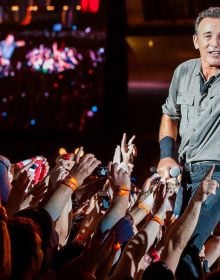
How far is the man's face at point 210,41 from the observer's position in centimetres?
298

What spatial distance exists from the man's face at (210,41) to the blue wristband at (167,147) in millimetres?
462

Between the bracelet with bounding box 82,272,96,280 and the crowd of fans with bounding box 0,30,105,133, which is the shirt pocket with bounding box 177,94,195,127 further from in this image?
the crowd of fans with bounding box 0,30,105,133

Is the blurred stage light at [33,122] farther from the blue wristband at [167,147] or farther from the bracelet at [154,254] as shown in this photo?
the bracelet at [154,254]

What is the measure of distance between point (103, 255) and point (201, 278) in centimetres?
62

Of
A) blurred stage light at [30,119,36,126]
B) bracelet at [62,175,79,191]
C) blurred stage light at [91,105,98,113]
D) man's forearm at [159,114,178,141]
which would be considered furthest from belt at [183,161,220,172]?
blurred stage light at [30,119,36,126]

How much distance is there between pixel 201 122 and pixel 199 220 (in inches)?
18.9

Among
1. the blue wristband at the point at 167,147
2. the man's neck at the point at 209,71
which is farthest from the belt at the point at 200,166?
the man's neck at the point at 209,71

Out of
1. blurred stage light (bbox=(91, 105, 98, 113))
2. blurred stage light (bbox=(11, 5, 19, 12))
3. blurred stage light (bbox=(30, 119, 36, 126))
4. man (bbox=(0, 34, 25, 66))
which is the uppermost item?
blurred stage light (bbox=(11, 5, 19, 12))

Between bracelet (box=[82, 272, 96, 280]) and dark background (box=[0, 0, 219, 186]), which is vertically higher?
bracelet (box=[82, 272, 96, 280])

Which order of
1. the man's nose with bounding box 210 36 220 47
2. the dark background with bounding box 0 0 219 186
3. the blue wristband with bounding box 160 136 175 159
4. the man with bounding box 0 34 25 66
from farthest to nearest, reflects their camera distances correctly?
the man with bounding box 0 34 25 66, the dark background with bounding box 0 0 219 186, the blue wristband with bounding box 160 136 175 159, the man's nose with bounding box 210 36 220 47

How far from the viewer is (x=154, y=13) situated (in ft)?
25.6

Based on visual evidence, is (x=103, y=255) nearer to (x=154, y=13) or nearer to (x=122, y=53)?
(x=154, y=13)

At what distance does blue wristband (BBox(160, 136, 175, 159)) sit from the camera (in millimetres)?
3236

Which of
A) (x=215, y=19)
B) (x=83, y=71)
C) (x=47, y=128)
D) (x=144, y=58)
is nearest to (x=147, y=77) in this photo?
(x=144, y=58)
